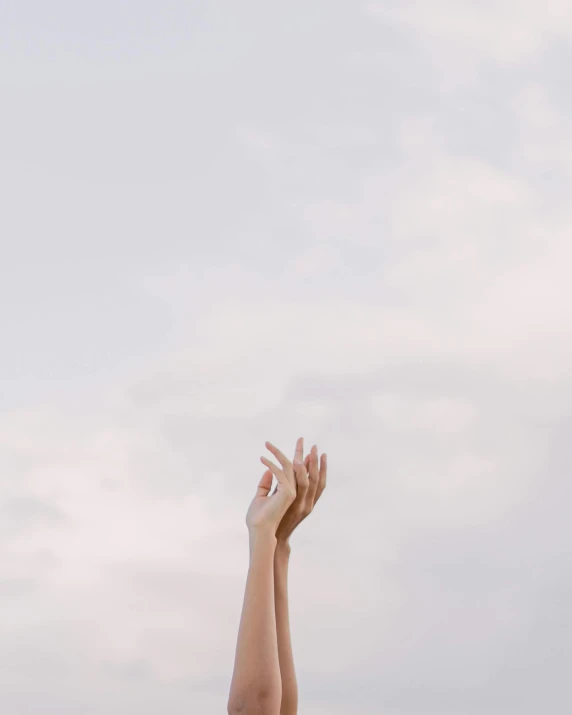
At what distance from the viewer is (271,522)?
6.45 m

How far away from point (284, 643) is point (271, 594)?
37.1 inches

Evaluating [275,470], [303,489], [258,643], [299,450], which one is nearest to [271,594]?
[258,643]

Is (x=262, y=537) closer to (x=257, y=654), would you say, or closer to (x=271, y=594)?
(x=271, y=594)

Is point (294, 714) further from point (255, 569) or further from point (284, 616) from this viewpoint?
point (255, 569)

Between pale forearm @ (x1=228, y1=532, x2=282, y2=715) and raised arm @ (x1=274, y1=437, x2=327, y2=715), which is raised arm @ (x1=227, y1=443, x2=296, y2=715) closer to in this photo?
pale forearm @ (x1=228, y1=532, x2=282, y2=715)

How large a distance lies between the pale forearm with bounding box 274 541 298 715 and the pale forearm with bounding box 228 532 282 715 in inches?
32.8

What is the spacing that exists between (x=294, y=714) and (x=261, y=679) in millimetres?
1178

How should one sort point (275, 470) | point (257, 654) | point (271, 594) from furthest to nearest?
1. point (275, 470)
2. point (271, 594)
3. point (257, 654)

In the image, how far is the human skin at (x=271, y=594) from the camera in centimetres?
566

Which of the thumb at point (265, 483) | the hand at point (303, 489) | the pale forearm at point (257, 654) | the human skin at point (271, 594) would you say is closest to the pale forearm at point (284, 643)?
the human skin at point (271, 594)

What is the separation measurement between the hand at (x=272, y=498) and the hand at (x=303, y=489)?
0.10 metres

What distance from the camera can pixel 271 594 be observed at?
234 inches

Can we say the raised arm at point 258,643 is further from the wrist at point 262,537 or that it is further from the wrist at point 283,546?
the wrist at point 283,546

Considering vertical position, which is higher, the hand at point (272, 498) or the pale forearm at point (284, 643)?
the hand at point (272, 498)
